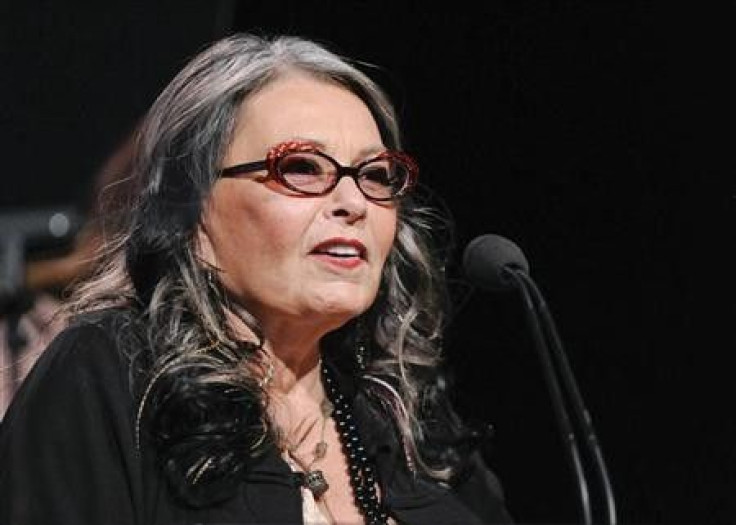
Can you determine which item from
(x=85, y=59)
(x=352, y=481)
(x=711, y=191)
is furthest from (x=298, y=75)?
(x=711, y=191)

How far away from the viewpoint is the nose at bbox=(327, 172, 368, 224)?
2166mm

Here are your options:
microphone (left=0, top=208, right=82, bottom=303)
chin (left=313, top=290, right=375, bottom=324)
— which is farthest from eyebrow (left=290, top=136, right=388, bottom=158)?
microphone (left=0, top=208, right=82, bottom=303)

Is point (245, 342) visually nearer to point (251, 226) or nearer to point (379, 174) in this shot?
point (251, 226)

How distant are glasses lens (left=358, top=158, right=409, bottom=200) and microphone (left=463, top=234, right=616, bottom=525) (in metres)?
0.22

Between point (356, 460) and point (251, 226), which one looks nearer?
point (251, 226)

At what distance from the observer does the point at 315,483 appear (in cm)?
216

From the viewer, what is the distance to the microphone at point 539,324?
182 centimetres

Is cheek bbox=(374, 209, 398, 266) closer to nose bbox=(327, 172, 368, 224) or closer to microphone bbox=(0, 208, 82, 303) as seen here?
nose bbox=(327, 172, 368, 224)

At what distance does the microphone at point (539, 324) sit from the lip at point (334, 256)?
0.18 meters

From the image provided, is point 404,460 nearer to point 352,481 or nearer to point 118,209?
point 352,481

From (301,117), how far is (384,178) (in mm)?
166

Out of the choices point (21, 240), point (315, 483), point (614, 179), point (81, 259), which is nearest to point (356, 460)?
point (315, 483)

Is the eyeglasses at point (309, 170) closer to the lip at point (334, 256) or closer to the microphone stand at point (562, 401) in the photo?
the lip at point (334, 256)

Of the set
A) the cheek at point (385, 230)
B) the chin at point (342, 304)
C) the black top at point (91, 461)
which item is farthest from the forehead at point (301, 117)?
the black top at point (91, 461)
